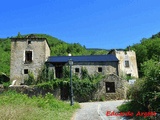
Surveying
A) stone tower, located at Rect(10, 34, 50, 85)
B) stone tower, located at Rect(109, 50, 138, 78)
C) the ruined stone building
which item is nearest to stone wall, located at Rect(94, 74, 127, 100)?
the ruined stone building

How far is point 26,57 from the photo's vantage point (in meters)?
30.0

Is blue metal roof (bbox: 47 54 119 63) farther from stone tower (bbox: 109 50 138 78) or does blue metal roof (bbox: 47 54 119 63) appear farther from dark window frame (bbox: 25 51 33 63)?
stone tower (bbox: 109 50 138 78)

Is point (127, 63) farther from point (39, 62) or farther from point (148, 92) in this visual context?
point (148, 92)

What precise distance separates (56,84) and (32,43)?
8.44 meters

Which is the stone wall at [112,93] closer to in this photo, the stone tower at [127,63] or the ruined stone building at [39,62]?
the ruined stone building at [39,62]

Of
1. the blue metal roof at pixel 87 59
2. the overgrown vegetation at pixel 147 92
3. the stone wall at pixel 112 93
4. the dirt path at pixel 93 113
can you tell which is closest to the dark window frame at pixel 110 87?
the stone wall at pixel 112 93

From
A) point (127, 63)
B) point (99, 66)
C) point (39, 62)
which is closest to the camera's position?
point (99, 66)

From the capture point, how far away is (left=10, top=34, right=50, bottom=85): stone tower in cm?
2903

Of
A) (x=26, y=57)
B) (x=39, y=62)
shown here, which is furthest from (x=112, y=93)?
(x=26, y=57)

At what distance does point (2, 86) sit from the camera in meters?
25.6

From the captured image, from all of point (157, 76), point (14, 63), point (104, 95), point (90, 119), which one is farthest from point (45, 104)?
point (14, 63)

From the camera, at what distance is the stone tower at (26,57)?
29.0 metres

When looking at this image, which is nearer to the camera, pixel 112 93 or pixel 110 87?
pixel 112 93

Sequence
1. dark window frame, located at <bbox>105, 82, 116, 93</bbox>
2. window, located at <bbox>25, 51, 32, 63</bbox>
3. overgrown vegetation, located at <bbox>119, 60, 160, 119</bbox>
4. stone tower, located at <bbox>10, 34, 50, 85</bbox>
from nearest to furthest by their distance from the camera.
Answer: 1. overgrown vegetation, located at <bbox>119, 60, 160, 119</bbox>
2. dark window frame, located at <bbox>105, 82, 116, 93</bbox>
3. stone tower, located at <bbox>10, 34, 50, 85</bbox>
4. window, located at <bbox>25, 51, 32, 63</bbox>
